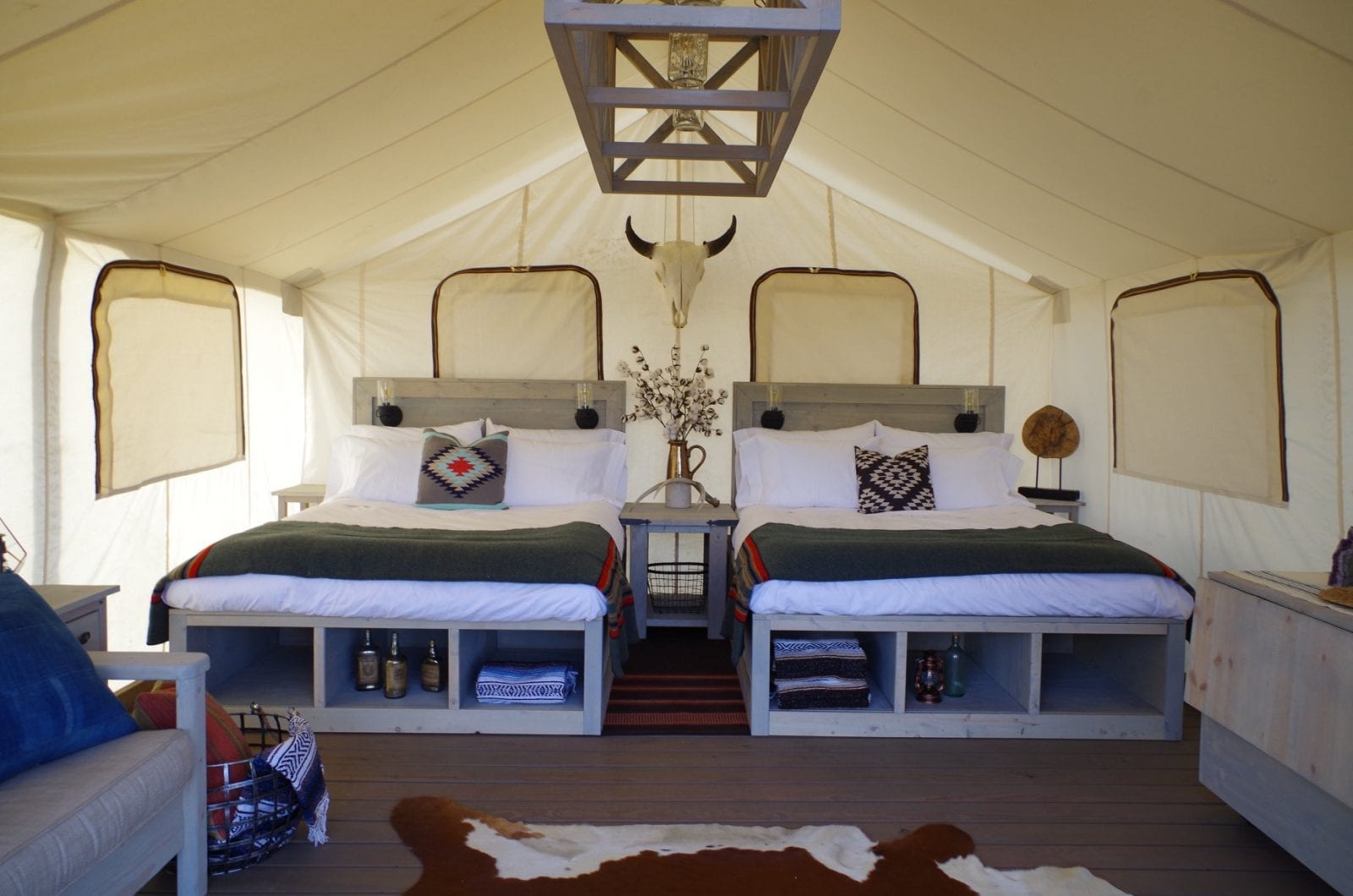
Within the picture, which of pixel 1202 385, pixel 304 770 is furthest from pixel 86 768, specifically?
pixel 1202 385

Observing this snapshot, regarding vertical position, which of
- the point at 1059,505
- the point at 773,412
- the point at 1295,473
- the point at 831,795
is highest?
the point at 773,412

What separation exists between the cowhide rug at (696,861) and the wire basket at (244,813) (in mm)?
315

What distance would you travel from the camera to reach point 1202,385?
3684mm

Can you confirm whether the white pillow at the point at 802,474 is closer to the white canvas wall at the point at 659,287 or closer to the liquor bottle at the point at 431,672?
the white canvas wall at the point at 659,287

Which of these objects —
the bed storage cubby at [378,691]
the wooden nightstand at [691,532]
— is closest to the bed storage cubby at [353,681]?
the bed storage cubby at [378,691]

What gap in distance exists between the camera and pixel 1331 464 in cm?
296

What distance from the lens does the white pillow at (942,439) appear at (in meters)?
4.60

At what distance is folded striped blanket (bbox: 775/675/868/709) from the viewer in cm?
309

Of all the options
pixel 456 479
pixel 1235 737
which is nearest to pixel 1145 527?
pixel 1235 737

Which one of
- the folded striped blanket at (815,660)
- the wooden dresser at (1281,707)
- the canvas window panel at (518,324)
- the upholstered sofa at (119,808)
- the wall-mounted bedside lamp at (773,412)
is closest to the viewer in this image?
the upholstered sofa at (119,808)

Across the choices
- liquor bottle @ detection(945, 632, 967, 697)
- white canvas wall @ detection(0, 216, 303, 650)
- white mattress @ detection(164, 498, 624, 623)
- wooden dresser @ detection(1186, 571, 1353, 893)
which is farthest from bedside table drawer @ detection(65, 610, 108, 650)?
wooden dresser @ detection(1186, 571, 1353, 893)

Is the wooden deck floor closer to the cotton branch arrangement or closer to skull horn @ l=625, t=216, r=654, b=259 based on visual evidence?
the cotton branch arrangement

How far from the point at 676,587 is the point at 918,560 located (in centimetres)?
175

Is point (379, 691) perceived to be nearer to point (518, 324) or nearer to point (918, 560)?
point (918, 560)
